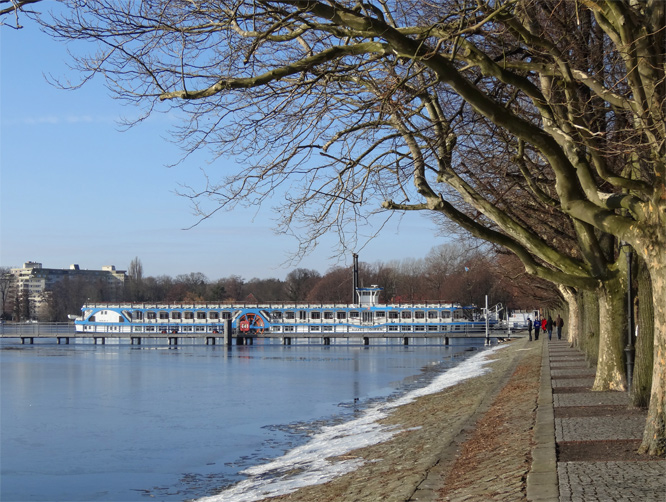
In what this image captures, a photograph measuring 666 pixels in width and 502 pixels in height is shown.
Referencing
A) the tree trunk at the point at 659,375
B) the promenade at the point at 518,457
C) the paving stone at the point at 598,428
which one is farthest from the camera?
the paving stone at the point at 598,428

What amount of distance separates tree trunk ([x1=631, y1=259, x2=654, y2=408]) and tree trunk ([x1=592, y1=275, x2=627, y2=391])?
259 centimetres

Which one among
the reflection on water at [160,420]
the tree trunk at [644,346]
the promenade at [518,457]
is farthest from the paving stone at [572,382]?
the reflection on water at [160,420]

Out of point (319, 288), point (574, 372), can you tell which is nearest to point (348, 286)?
point (319, 288)

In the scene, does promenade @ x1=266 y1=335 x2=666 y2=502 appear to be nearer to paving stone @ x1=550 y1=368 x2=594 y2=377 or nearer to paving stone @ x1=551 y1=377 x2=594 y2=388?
paving stone @ x1=551 y1=377 x2=594 y2=388

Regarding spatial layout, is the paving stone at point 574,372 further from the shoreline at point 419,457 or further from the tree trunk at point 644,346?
the tree trunk at point 644,346

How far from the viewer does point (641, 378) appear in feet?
41.0

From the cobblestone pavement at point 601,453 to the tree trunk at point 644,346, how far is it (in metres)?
0.33

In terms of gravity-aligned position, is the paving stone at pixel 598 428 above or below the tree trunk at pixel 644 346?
below

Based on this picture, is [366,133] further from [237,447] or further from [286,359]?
[286,359]

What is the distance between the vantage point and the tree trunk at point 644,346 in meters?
12.1

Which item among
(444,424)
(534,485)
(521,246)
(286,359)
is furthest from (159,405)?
(286,359)

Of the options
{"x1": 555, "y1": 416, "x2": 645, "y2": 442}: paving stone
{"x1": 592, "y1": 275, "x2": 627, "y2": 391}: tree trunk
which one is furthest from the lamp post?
{"x1": 555, "y1": 416, "x2": 645, "y2": 442}: paving stone

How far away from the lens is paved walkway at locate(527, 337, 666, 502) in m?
7.69

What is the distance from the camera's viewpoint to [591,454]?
9.68 m
